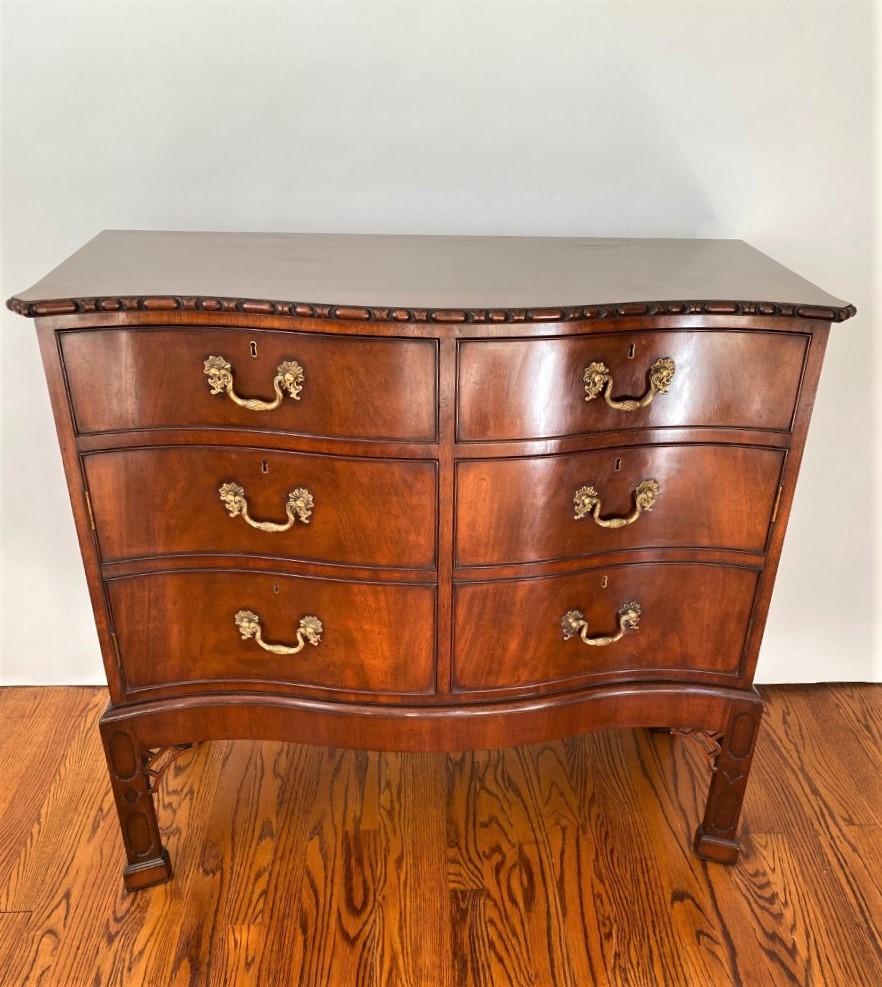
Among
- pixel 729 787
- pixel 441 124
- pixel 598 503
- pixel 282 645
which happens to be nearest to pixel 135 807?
pixel 282 645

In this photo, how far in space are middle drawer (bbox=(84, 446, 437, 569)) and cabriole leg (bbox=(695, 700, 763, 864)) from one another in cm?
67

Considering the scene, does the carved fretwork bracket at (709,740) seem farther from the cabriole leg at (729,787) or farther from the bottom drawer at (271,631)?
the bottom drawer at (271,631)

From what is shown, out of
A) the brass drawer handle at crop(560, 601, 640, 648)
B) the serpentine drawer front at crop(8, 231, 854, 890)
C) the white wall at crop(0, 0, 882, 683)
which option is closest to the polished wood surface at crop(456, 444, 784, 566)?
the serpentine drawer front at crop(8, 231, 854, 890)

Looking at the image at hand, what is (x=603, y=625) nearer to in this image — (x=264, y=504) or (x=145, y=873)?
(x=264, y=504)

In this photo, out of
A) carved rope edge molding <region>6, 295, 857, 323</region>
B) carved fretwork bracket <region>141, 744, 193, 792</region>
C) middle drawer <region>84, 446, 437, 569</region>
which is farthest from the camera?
carved fretwork bracket <region>141, 744, 193, 792</region>

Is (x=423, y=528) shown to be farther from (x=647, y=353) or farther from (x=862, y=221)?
(x=862, y=221)

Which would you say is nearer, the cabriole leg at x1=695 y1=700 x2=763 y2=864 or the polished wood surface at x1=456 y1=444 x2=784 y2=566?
the polished wood surface at x1=456 y1=444 x2=784 y2=566

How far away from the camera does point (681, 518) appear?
5.20 feet

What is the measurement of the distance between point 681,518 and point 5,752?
1499 mm

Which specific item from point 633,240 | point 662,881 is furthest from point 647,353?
point 662,881

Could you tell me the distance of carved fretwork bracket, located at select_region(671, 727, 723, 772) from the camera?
1.78m

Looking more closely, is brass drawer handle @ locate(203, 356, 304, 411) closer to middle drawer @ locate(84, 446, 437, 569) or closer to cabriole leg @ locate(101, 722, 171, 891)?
middle drawer @ locate(84, 446, 437, 569)

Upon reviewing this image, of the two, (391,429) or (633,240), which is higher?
(633,240)

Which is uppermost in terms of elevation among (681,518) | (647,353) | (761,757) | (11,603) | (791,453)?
(647,353)
